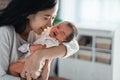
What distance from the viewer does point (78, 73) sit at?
3279 mm

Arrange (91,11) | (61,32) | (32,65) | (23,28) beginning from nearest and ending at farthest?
1. (32,65)
2. (23,28)
3. (61,32)
4. (91,11)

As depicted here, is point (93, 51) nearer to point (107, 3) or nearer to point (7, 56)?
point (107, 3)

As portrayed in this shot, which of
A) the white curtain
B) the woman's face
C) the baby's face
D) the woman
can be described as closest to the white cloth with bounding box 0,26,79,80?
the woman

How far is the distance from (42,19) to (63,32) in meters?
0.21

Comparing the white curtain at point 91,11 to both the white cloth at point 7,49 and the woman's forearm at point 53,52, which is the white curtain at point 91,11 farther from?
the white cloth at point 7,49

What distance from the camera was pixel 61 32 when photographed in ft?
4.65

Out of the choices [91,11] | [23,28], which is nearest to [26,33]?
[23,28]

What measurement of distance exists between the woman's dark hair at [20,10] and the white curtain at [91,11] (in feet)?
7.23

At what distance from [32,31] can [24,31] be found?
0.05 meters

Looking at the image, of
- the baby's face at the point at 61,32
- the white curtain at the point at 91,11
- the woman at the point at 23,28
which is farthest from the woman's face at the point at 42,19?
the white curtain at the point at 91,11

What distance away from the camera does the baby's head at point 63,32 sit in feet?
4.56

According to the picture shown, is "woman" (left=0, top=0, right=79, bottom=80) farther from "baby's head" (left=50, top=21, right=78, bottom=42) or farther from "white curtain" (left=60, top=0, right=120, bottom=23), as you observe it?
"white curtain" (left=60, top=0, right=120, bottom=23)

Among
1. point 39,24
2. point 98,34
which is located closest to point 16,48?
point 39,24

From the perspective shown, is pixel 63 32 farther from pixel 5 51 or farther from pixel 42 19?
pixel 5 51
